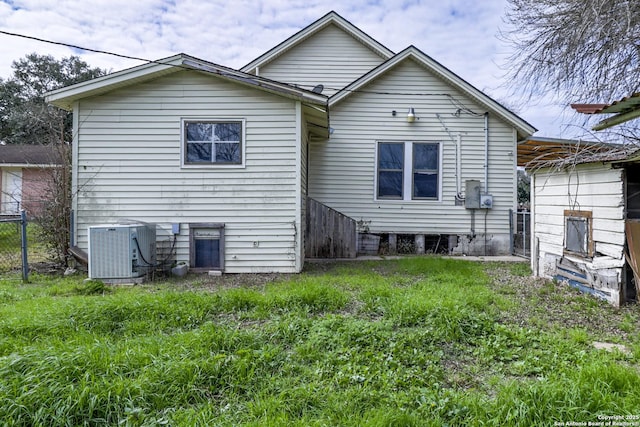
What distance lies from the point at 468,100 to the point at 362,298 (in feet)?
23.6

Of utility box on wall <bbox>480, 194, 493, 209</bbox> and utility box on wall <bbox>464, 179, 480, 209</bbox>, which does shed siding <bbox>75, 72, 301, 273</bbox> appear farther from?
utility box on wall <bbox>480, 194, 493, 209</bbox>

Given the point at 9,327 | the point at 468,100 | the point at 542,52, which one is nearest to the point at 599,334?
the point at 542,52

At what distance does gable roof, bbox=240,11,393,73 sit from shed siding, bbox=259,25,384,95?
15cm

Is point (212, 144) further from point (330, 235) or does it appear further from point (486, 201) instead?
point (486, 201)

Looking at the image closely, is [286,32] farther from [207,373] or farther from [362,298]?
[207,373]

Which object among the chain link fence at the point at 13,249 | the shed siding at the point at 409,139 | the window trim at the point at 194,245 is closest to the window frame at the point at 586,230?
the shed siding at the point at 409,139

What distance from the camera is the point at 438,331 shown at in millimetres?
3408

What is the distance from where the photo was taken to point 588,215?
4.94 meters

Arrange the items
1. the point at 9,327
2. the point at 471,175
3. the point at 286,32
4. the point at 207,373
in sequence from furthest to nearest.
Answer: the point at 286,32
the point at 471,175
the point at 9,327
the point at 207,373

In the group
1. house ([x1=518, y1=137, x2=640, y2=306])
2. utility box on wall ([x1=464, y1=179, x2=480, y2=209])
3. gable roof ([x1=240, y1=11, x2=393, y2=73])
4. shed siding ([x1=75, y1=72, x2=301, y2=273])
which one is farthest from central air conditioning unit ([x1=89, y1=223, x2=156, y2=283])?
utility box on wall ([x1=464, y1=179, x2=480, y2=209])

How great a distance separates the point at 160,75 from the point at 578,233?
25.1 ft

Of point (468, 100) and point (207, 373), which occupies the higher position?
point (468, 100)

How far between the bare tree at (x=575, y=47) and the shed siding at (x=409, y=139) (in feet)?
9.52

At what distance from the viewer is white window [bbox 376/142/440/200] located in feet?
31.0
